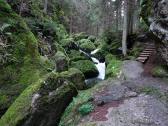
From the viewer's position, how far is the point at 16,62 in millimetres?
11672

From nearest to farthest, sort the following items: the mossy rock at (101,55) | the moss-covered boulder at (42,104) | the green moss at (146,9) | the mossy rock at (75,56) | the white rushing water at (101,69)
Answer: the moss-covered boulder at (42,104) < the green moss at (146,9) < the white rushing water at (101,69) < the mossy rock at (75,56) < the mossy rock at (101,55)

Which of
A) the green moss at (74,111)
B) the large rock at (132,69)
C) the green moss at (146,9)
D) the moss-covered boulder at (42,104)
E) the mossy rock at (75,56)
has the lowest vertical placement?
the mossy rock at (75,56)

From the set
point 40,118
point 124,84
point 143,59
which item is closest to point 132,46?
point 143,59

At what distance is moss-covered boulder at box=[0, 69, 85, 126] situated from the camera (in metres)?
8.42

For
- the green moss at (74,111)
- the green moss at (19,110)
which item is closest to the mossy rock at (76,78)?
the green moss at (74,111)

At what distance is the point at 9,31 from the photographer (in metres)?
12.4

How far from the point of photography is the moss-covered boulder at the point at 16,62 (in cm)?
1054

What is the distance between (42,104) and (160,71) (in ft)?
26.9

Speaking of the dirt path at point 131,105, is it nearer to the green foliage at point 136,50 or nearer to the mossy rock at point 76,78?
the mossy rock at point 76,78

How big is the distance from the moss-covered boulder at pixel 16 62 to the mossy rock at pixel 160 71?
6167 millimetres

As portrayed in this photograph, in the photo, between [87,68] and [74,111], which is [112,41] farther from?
[74,111]

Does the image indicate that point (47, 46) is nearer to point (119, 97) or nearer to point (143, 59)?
point (143, 59)

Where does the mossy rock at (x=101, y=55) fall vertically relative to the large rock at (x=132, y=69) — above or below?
below

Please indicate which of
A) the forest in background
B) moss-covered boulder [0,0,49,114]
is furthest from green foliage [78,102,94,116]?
moss-covered boulder [0,0,49,114]
